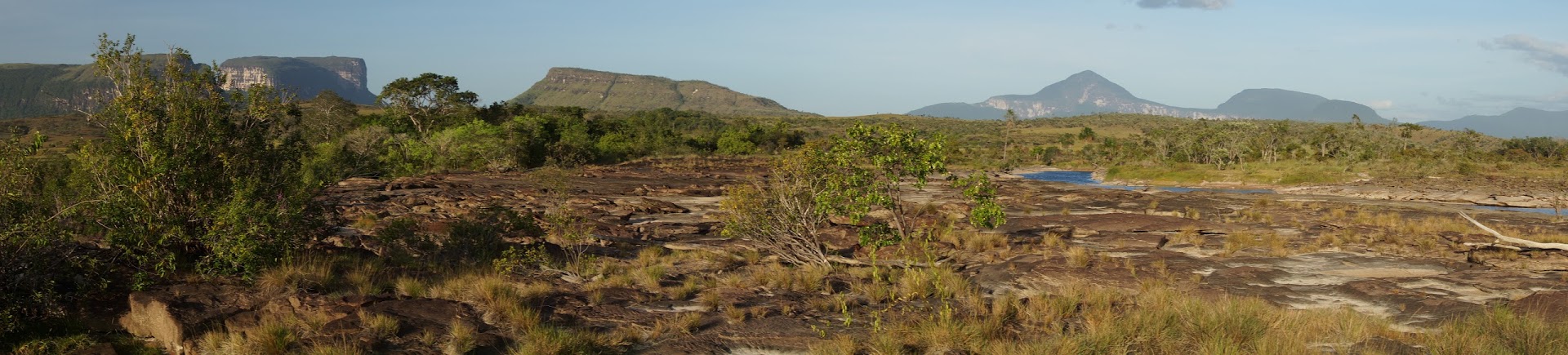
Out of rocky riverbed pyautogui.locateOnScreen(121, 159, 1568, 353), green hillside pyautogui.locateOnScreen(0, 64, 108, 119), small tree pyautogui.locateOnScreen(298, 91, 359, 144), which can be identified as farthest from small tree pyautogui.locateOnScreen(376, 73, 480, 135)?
green hillside pyautogui.locateOnScreen(0, 64, 108, 119)

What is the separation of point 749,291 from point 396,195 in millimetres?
20578

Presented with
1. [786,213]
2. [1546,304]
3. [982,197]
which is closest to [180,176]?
[786,213]

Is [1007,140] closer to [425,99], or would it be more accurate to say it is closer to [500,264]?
[425,99]

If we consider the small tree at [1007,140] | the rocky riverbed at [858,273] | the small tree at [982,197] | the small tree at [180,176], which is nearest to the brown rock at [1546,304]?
the rocky riverbed at [858,273]

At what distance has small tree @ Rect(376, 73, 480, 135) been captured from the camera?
198ft

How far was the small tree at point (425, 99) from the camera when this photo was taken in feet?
198

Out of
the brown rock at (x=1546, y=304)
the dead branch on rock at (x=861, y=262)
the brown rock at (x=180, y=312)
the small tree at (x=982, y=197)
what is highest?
the small tree at (x=982, y=197)

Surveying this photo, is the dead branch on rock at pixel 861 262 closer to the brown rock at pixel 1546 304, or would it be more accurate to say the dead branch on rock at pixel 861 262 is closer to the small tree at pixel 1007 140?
the brown rock at pixel 1546 304

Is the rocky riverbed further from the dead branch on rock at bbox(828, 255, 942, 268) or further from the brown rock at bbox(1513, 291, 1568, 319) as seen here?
the dead branch on rock at bbox(828, 255, 942, 268)

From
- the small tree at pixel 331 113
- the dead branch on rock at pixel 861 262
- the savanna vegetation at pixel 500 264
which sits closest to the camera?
the savanna vegetation at pixel 500 264

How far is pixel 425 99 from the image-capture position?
63062 millimetres

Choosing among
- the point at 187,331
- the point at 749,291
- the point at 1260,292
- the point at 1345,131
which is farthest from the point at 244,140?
the point at 1345,131

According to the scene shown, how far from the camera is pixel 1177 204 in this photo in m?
29.4

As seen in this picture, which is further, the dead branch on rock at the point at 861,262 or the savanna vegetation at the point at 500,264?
the dead branch on rock at the point at 861,262
